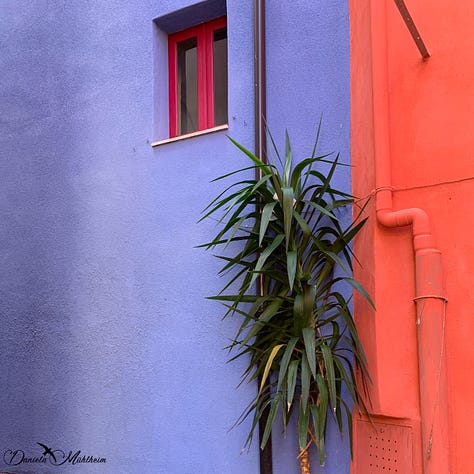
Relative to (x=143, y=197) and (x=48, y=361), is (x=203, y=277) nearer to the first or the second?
(x=143, y=197)

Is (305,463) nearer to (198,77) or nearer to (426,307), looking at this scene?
(426,307)

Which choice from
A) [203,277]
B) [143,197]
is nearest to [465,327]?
[203,277]

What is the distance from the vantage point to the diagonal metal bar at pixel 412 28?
11.5 ft

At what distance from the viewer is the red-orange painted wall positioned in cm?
354

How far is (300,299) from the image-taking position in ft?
12.4

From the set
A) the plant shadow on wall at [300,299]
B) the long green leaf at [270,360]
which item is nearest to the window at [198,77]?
the plant shadow on wall at [300,299]

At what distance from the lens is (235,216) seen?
4117 millimetres

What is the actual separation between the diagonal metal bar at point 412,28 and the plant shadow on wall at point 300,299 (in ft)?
2.56

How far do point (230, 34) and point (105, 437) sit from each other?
3.05m

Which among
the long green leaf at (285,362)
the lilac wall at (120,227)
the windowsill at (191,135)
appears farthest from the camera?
the windowsill at (191,135)

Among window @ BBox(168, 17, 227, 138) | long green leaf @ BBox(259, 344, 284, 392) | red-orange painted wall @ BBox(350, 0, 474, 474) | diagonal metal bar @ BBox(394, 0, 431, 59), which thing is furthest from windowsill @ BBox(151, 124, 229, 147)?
long green leaf @ BBox(259, 344, 284, 392)

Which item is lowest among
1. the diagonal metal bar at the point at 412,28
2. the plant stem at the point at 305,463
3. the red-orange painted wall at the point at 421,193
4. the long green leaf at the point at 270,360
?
the plant stem at the point at 305,463

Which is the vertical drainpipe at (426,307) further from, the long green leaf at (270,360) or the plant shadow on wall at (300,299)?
the long green leaf at (270,360)

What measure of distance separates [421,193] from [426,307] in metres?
0.65
